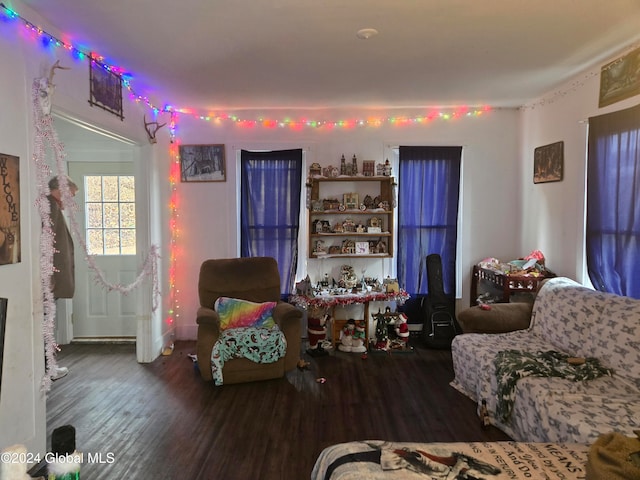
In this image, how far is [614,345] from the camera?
98.7 inches

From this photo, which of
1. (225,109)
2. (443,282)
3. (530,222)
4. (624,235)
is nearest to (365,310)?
(443,282)

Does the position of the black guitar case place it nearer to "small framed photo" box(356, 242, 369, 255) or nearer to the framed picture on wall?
"small framed photo" box(356, 242, 369, 255)

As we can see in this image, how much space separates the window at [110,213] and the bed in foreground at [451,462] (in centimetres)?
374

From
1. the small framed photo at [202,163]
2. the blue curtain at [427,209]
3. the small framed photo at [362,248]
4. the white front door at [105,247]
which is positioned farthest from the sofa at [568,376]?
the white front door at [105,247]

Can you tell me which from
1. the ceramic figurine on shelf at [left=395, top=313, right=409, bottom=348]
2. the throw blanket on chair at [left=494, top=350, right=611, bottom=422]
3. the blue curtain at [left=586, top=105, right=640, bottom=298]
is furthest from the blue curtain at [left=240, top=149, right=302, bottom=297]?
the blue curtain at [left=586, top=105, right=640, bottom=298]

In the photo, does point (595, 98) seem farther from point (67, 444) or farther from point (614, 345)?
point (67, 444)

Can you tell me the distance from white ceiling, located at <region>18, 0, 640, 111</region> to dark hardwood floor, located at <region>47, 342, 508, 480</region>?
2.59 m

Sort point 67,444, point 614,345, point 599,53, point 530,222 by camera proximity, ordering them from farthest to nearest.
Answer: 1. point 530,222
2. point 599,53
3. point 614,345
4. point 67,444

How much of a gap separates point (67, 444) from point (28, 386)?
5.05 feet

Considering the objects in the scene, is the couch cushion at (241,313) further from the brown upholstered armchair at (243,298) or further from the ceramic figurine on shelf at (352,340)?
the ceramic figurine on shelf at (352,340)

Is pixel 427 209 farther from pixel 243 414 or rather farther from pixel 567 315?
pixel 243 414

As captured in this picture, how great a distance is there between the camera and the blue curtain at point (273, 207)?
444 cm

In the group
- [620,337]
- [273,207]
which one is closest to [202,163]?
[273,207]

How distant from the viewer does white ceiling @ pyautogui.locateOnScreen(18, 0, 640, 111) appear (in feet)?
7.40
